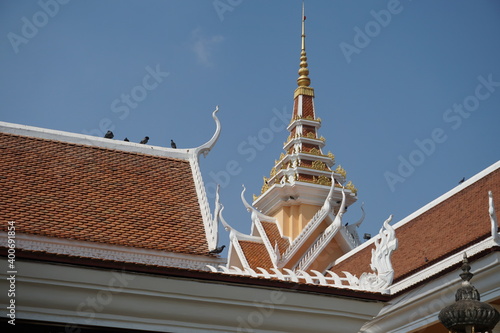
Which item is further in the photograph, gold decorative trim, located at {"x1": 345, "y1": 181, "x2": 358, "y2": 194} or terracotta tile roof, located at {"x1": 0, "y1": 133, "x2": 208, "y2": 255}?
gold decorative trim, located at {"x1": 345, "y1": 181, "x2": 358, "y2": 194}

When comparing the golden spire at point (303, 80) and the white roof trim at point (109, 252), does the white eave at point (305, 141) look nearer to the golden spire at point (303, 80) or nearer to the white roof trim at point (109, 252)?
the golden spire at point (303, 80)

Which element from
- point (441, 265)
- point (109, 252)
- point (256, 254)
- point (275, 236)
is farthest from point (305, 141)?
point (109, 252)

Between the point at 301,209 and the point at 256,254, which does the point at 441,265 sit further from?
the point at 301,209

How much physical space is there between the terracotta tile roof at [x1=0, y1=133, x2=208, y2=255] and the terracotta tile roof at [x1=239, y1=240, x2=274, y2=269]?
12.8 meters

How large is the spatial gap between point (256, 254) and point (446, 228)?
1003cm

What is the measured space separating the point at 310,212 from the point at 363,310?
20.3m

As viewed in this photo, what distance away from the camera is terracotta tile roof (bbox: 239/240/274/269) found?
24.5m

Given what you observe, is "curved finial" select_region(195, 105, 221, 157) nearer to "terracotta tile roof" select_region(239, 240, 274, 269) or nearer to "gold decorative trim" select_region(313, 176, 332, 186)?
"terracotta tile roof" select_region(239, 240, 274, 269)

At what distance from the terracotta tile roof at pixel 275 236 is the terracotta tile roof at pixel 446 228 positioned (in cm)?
757

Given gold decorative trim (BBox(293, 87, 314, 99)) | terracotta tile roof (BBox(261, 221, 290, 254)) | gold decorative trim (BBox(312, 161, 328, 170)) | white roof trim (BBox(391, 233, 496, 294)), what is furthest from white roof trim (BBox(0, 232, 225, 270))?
gold decorative trim (BBox(293, 87, 314, 99))

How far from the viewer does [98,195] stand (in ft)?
34.6

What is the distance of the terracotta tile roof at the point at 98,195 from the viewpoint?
9.77m

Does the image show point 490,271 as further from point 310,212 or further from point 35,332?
point 310,212

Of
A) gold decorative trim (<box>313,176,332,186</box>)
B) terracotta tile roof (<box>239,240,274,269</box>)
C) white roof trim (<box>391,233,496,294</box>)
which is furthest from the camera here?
gold decorative trim (<box>313,176,332,186</box>)
